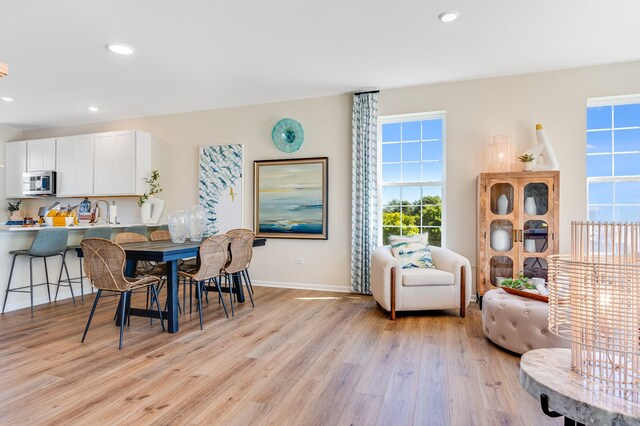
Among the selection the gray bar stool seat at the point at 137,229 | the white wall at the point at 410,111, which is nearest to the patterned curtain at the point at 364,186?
the white wall at the point at 410,111

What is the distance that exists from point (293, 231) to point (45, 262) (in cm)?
311

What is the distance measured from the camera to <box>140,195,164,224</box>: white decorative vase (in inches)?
233

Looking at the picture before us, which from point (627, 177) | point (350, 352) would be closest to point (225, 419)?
point (350, 352)

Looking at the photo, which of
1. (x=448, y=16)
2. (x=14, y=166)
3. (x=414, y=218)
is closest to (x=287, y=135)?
(x=414, y=218)

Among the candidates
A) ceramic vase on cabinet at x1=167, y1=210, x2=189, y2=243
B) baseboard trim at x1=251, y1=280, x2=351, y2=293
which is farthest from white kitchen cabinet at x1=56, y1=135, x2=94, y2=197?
baseboard trim at x1=251, y1=280, x2=351, y2=293

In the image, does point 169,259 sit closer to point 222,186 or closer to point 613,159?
point 222,186

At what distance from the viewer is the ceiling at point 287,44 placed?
9.48 feet

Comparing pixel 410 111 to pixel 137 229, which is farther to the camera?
pixel 137 229

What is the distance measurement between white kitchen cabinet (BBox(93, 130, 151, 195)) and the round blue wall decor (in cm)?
227

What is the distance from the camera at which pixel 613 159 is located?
419cm

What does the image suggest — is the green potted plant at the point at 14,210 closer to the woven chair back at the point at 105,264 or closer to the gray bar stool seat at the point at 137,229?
the gray bar stool seat at the point at 137,229

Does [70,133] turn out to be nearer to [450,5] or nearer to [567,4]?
[450,5]

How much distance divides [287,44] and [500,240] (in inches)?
125

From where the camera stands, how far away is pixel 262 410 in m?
2.00
